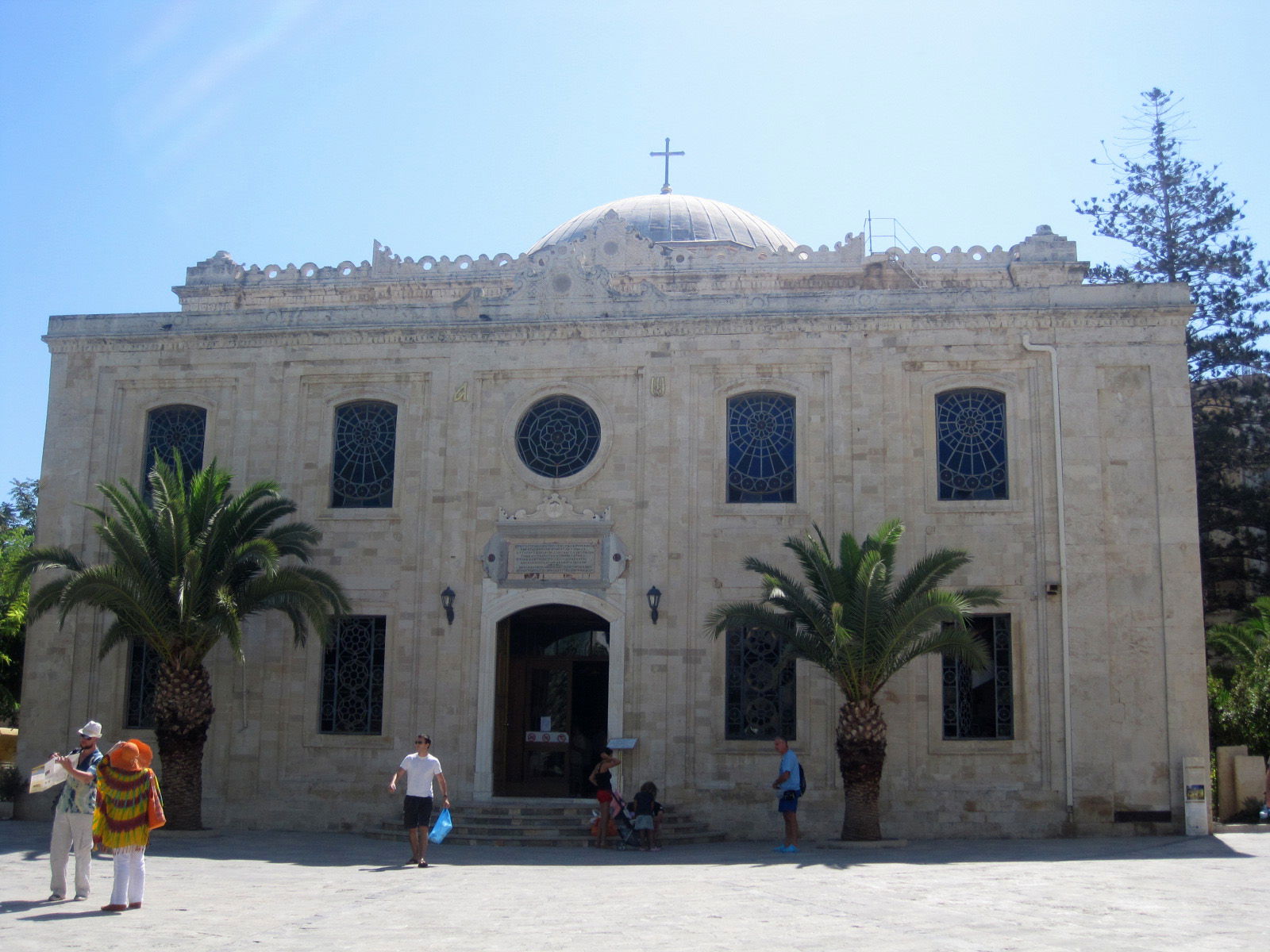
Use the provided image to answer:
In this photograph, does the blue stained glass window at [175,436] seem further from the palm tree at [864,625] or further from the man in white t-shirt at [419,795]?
the palm tree at [864,625]

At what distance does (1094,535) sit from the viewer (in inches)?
691

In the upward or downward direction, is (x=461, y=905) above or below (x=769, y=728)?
below

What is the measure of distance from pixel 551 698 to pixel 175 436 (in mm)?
7301

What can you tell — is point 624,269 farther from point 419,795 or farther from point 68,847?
point 68,847

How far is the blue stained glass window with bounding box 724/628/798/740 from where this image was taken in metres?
17.8

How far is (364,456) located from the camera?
19.5 m

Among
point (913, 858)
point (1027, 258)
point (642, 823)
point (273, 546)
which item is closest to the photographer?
point (913, 858)

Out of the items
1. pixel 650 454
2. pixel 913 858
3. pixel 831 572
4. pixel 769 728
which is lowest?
pixel 913 858

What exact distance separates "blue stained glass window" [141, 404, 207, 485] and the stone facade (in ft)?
0.58

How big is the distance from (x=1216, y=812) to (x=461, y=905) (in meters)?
13.0

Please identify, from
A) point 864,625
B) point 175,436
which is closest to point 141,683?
point 175,436

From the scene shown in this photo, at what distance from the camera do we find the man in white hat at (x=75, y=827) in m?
10.4

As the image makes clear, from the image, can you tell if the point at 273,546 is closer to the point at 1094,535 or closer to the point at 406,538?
the point at 406,538

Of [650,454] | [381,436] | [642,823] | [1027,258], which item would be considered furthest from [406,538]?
[1027,258]
